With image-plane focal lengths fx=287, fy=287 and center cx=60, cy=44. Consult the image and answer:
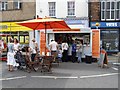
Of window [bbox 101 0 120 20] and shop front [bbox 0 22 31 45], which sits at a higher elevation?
window [bbox 101 0 120 20]

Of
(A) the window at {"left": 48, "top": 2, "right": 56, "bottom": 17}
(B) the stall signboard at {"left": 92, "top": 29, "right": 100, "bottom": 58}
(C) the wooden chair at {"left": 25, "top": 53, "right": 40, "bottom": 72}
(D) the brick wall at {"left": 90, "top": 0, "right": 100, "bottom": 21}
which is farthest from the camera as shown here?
(A) the window at {"left": 48, "top": 2, "right": 56, "bottom": 17}

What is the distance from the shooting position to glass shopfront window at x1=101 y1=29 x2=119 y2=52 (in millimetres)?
29969

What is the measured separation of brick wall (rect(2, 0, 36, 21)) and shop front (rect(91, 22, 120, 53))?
705 centimetres

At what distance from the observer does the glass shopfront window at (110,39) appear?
29969mm

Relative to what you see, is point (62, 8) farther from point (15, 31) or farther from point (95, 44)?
point (95, 44)

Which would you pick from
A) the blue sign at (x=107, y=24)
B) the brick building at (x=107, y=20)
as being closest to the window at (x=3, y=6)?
the brick building at (x=107, y=20)

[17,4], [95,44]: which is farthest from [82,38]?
[17,4]

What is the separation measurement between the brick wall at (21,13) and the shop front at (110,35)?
Result: 7.05m

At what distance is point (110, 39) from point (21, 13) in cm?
1042

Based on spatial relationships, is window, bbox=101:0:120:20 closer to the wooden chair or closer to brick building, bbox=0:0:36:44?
brick building, bbox=0:0:36:44

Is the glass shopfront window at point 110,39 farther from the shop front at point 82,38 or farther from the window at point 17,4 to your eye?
the window at point 17,4

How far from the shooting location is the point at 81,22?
29906 mm

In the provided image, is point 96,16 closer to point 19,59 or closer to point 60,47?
point 60,47

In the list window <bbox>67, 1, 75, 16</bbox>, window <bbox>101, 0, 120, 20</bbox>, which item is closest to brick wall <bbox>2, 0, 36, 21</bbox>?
window <bbox>67, 1, 75, 16</bbox>
